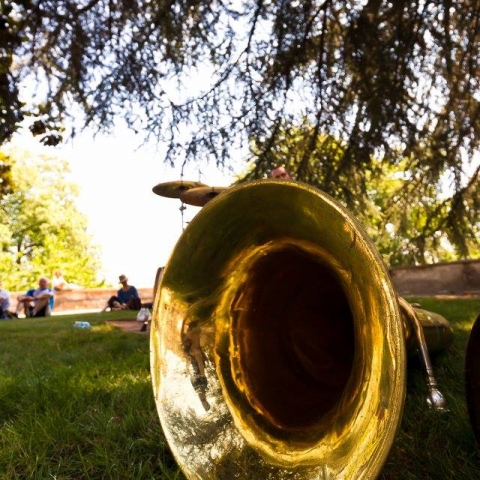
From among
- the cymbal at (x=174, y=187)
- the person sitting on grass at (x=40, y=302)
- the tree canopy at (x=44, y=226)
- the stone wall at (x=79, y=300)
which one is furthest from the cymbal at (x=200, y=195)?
the tree canopy at (x=44, y=226)

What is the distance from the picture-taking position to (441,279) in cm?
791

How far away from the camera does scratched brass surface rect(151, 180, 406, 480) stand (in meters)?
1.04

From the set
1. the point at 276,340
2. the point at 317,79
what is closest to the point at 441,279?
the point at 317,79

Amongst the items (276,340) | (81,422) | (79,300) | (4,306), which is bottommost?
(79,300)

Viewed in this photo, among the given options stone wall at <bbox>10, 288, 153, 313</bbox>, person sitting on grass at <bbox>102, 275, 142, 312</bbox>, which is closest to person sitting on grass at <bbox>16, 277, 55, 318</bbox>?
person sitting on grass at <bbox>102, 275, 142, 312</bbox>

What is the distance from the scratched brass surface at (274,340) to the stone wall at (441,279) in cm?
621

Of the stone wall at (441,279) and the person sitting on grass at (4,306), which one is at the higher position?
the stone wall at (441,279)

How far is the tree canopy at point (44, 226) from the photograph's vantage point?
2394cm

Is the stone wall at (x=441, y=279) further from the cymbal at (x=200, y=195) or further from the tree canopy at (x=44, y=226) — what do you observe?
the tree canopy at (x=44, y=226)

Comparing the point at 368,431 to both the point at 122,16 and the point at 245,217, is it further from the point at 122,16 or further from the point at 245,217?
the point at 122,16

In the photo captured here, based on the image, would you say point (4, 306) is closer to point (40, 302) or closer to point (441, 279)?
point (40, 302)

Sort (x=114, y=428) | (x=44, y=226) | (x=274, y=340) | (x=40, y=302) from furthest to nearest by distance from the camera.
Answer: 1. (x=44, y=226)
2. (x=40, y=302)
3. (x=114, y=428)
4. (x=274, y=340)

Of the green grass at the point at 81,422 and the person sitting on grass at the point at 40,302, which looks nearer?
the green grass at the point at 81,422

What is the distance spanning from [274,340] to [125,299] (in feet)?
28.4
